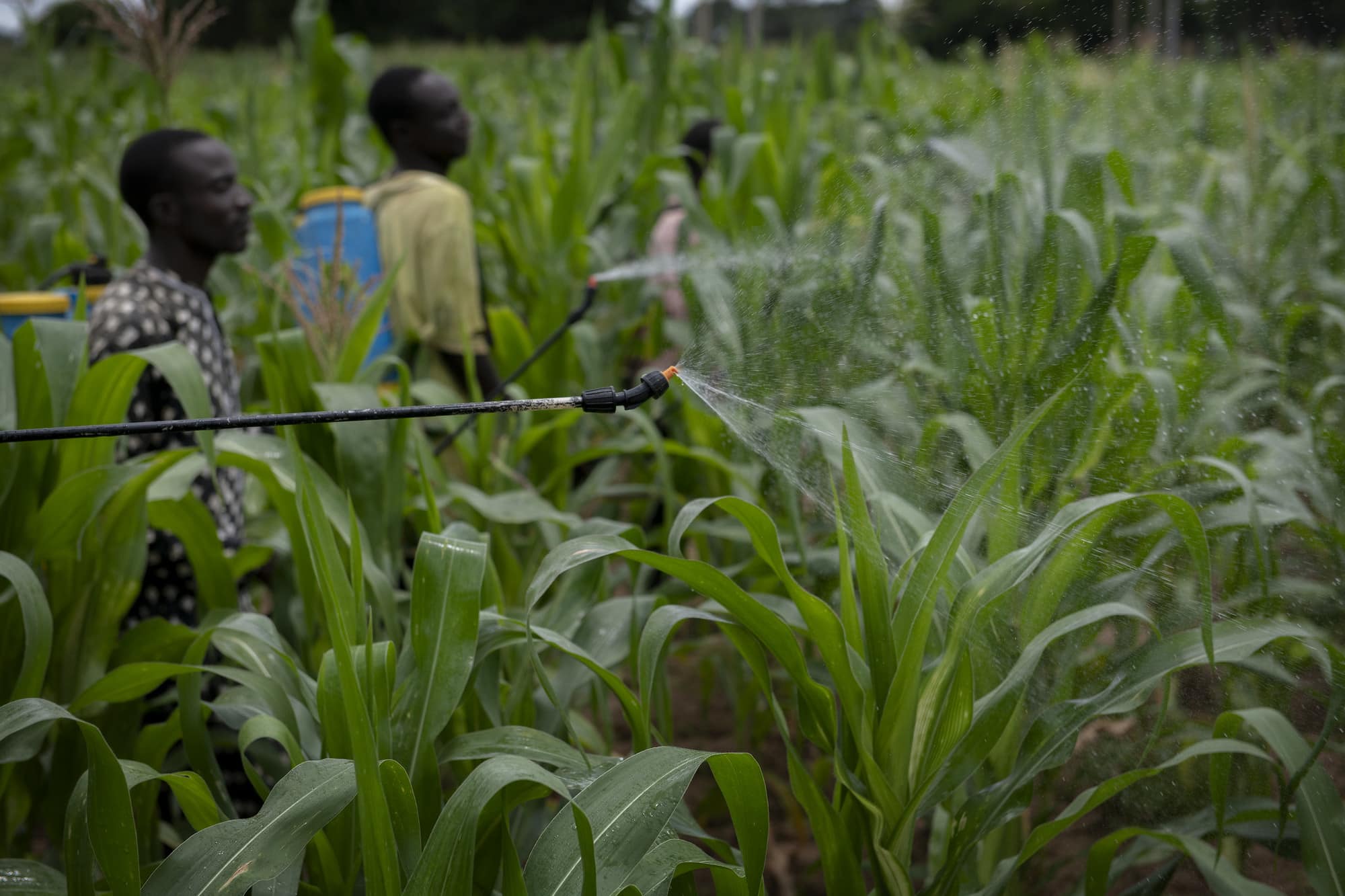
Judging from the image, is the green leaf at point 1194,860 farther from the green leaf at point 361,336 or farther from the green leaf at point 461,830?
the green leaf at point 361,336

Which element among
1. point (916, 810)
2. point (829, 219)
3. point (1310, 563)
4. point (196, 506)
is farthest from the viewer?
point (829, 219)

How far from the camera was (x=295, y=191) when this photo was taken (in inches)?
162

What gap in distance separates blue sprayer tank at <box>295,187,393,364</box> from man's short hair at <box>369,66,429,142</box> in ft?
0.79

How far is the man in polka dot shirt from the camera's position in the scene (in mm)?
1869

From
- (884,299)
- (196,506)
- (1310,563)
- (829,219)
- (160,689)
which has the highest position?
(829,219)

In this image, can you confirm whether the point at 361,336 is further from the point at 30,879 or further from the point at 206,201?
the point at 30,879

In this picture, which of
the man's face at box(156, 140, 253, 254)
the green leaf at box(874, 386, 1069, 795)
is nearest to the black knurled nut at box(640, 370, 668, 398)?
the green leaf at box(874, 386, 1069, 795)

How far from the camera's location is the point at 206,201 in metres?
2.06

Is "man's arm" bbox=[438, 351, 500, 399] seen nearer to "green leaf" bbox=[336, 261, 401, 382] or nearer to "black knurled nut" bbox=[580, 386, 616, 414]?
"green leaf" bbox=[336, 261, 401, 382]

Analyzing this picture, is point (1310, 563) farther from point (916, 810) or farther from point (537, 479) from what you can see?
point (537, 479)

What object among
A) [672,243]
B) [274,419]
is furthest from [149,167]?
[672,243]

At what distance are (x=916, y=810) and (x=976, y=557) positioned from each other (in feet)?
1.24

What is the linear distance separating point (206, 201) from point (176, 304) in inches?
10.1

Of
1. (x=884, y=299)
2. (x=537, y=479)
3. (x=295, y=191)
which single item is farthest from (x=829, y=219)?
(x=295, y=191)
